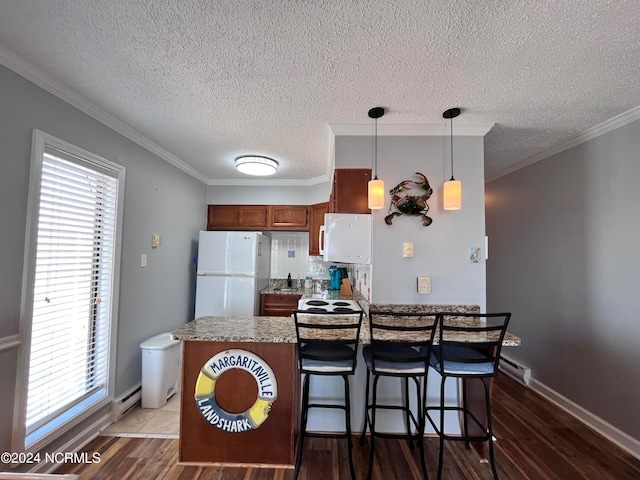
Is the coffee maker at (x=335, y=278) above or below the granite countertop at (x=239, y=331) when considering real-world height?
above

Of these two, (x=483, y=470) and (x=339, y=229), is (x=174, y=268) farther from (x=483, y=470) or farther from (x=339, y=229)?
(x=483, y=470)

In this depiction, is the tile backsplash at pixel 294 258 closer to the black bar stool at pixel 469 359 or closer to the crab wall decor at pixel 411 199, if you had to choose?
the crab wall decor at pixel 411 199

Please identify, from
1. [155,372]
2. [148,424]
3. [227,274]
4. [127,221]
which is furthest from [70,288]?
[227,274]

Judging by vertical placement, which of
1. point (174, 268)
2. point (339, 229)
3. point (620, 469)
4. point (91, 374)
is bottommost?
point (620, 469)

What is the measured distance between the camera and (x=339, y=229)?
7.34ft

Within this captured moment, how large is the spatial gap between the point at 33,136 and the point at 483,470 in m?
3.47

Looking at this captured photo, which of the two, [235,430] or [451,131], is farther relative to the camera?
[451,131]

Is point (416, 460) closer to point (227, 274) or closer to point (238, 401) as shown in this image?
point (238, 401)

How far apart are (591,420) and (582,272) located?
120 centimetres

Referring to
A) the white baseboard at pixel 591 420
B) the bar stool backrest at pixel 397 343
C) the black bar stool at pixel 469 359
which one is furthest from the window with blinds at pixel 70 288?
the white baseboard at pixel 591 420

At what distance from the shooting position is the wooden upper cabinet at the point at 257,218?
3955 mm

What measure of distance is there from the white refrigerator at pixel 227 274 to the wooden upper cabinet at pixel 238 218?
1.68 ft

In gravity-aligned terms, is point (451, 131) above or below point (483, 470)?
above

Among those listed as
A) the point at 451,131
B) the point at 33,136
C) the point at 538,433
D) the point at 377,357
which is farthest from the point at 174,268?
the point at 538,433
